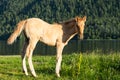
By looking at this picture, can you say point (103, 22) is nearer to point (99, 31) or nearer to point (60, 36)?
point (99, 31)

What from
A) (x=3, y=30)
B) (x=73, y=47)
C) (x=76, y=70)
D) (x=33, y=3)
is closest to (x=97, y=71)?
(x=76, y=70)

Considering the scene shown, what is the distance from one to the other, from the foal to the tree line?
101 m

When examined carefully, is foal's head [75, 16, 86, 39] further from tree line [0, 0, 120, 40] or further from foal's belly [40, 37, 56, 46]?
tree line [0, 0, 120, 40]

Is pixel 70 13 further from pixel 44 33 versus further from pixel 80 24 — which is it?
pixel 80 24

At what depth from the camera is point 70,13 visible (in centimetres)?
15600

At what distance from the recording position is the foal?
10.7 metres

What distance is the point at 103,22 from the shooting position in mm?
134500

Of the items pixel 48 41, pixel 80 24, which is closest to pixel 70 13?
pixel 48 41

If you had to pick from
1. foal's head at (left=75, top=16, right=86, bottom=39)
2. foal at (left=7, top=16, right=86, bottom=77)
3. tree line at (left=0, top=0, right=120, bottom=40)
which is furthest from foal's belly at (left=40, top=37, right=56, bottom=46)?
tree line at (left=0, top=0, right=120, bottom=40)

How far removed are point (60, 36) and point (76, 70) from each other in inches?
43.4

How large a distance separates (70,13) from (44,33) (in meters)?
146

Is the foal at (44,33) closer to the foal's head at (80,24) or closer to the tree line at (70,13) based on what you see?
the foal's head at (80,24)

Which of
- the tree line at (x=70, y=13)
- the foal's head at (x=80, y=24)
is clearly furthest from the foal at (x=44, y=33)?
the tree line at (x=70, y=13)

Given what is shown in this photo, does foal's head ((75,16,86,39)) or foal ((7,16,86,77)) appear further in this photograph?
foal ((7,16,86,77))
